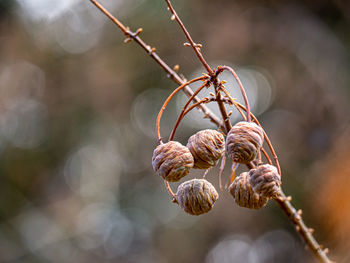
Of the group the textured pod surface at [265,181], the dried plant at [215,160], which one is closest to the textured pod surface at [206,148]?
the dried plant at [215,160]

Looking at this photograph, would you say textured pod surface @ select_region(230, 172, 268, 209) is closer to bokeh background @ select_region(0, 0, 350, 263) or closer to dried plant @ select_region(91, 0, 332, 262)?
dried plant @ select_region(91, 0, 332, 262)

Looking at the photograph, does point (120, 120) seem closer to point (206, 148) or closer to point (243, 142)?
point (206, 148)

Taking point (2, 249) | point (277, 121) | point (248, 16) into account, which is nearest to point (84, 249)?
point (2, 249)

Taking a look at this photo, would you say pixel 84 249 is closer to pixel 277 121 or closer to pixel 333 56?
pixel 277 121

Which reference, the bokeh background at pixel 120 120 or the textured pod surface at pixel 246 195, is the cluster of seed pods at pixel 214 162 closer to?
the textured pod surface at pixel 246 195

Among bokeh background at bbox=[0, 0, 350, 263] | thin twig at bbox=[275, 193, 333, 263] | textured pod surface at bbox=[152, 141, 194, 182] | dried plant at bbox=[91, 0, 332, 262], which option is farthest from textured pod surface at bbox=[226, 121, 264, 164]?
bokeh background at bbox=[0, 0, 350, 263]
